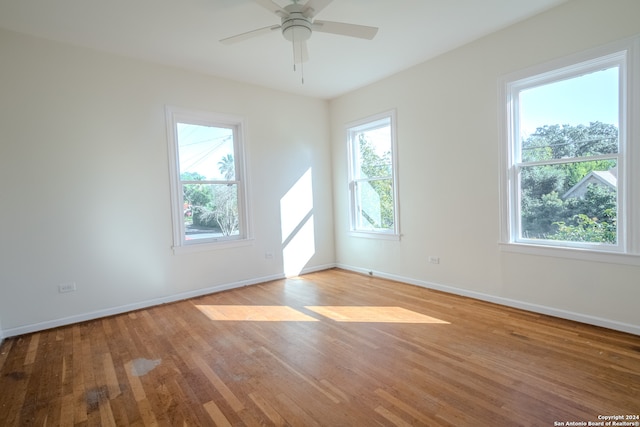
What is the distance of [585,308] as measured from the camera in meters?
2.88

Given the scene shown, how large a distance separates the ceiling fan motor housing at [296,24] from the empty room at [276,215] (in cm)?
2

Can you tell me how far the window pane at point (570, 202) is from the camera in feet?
9.14

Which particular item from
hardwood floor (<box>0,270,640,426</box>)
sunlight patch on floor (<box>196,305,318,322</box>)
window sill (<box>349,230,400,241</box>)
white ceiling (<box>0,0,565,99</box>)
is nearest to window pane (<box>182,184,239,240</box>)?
sunlight patch on floor (<box>196,305,318,322</box>)

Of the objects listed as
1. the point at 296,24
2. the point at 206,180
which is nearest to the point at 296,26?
the point at 296,24

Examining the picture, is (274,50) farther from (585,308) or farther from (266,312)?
(585,308)

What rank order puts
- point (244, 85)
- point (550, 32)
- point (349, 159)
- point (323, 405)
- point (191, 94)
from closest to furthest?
point (323, 405) < point (550, 32) < point (191, 94) < point (244, 85) < point (349, 159)

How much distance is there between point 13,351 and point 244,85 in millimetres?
3894

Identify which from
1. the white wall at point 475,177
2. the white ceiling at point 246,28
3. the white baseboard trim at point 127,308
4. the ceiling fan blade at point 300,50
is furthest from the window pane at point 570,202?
the white baseboard trim at point 127,308

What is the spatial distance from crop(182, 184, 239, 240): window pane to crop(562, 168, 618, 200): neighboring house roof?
3954 millimetres

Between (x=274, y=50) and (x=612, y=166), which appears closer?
(x=612, y=166)

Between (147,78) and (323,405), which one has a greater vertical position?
(147,78)

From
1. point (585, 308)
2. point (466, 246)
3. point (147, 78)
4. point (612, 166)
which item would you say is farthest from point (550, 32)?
point (147, 78)

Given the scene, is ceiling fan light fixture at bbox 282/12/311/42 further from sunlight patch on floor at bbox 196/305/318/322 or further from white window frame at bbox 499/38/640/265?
sunlight patch on floor at bbox 196/305/318/322

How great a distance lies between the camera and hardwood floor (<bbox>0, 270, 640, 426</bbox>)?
1.83 meters
